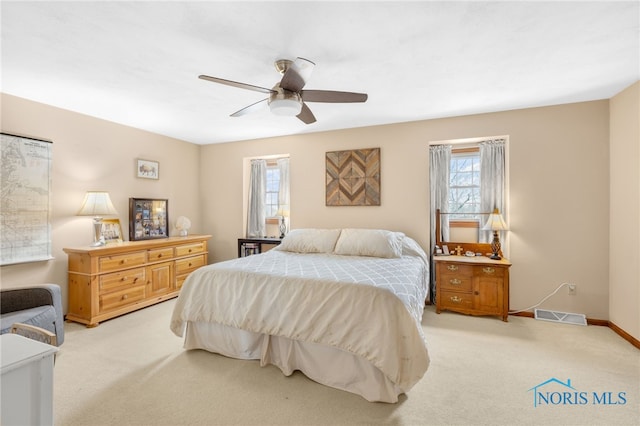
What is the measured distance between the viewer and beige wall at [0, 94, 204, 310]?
3.07 m

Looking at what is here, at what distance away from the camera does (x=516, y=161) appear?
3.51 m

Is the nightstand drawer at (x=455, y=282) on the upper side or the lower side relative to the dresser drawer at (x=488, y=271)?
lower

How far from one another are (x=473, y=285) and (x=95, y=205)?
15.1 feet

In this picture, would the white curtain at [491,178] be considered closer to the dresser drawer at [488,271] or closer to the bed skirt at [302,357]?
the dresser drawer at [488,271]

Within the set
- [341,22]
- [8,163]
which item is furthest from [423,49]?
[8,163]

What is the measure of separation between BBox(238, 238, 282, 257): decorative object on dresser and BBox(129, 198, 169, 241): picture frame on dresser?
3.86ft

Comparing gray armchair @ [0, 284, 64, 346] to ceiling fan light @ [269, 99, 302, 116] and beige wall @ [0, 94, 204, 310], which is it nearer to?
beige wall @ [0, 94, 204, 310]

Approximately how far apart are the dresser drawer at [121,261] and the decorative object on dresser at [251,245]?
1.44 meters

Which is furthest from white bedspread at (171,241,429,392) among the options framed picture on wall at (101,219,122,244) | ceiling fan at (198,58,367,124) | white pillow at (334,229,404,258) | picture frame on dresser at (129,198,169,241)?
picture frame on dresser at (129,198,169,241)

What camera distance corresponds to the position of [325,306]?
6.92ft

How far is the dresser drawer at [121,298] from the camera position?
3.30 metres

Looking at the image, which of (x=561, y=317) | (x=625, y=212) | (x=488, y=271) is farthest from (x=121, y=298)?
(x=625, y=212)

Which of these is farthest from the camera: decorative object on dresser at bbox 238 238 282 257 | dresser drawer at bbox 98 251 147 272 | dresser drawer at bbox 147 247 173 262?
decorative object on dresser at bbox 238 238 282 257

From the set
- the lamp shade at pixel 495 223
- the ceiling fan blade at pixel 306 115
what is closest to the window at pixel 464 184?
the lamp shade at pixel 495 223
